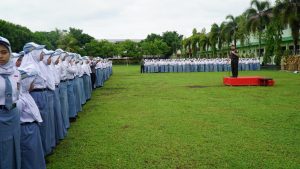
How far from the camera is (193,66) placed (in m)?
32.7

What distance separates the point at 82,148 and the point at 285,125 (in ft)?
13.0

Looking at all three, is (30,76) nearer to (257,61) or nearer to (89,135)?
(89,135)

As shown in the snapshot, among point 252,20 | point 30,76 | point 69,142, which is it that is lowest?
point 69,142

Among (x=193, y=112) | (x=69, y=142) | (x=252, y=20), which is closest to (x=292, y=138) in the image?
(x=193, y=112)

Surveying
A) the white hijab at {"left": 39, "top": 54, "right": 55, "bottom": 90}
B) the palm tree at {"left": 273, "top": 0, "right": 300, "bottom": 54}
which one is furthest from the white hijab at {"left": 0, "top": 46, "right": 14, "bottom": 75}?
the palm tree at {"left": 273, "top": 0, "right": 300, "bottom": 54}

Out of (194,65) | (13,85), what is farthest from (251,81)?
(194,65)

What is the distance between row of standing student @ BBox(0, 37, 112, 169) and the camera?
136 inches

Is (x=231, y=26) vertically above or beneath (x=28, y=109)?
above

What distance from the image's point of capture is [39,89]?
5156 mm

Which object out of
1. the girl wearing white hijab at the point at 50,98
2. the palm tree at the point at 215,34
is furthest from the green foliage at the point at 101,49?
the girl wearing white hijab at the point at 50,98

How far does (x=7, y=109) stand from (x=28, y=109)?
686 millimetres

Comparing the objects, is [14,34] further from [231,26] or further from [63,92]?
[63,92]

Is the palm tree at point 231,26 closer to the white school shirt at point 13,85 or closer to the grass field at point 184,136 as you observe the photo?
the grass field at point 184,136

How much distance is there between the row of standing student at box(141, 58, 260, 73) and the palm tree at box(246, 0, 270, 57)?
15.5 ft
